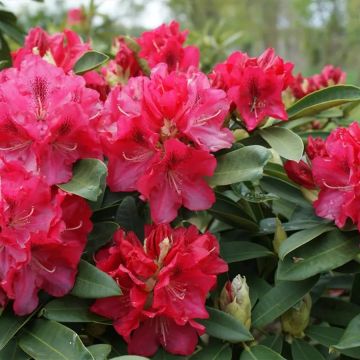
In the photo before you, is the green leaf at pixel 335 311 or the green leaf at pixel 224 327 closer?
the green leaf at pixel 224 327

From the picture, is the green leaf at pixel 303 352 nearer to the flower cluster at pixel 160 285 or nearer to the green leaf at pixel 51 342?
the flower cluster at pixel 160 285

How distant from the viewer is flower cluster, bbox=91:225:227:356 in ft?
2.75

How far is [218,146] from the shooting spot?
91 centimetres

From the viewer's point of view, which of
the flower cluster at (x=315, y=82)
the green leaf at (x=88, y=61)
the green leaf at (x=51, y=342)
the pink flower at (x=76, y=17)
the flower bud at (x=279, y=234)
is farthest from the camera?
the pink flower at (x=76, y=17)

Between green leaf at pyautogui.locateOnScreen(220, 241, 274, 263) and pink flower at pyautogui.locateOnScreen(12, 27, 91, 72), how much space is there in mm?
430

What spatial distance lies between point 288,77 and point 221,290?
1.23 feet

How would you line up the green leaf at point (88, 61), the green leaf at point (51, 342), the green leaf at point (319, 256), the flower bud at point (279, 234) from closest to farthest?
1. the green leaf at point (51, 342)
2. the green leaf at point (319, 256)
3. the flower bud at point (279, 234)
4. the green leaf at point (88, 61)

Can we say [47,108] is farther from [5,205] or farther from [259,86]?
[259,86]

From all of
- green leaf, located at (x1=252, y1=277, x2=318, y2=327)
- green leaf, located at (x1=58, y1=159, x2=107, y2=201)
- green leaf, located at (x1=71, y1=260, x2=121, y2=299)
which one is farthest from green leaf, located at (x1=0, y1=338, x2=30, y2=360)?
green leaf, located at (x1=252, y1=277, x2=318, y2=327)

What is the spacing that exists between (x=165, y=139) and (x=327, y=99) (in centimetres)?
34

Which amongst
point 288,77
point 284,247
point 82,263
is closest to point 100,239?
point 82,263

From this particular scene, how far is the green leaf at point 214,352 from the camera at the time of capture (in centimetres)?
91

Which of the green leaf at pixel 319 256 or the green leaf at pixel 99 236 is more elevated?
the green leaf at pixel 99 236

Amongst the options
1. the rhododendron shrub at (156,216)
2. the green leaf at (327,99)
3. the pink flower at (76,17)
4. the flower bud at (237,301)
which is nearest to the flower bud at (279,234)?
the rhododendron shrub at (156,216)
